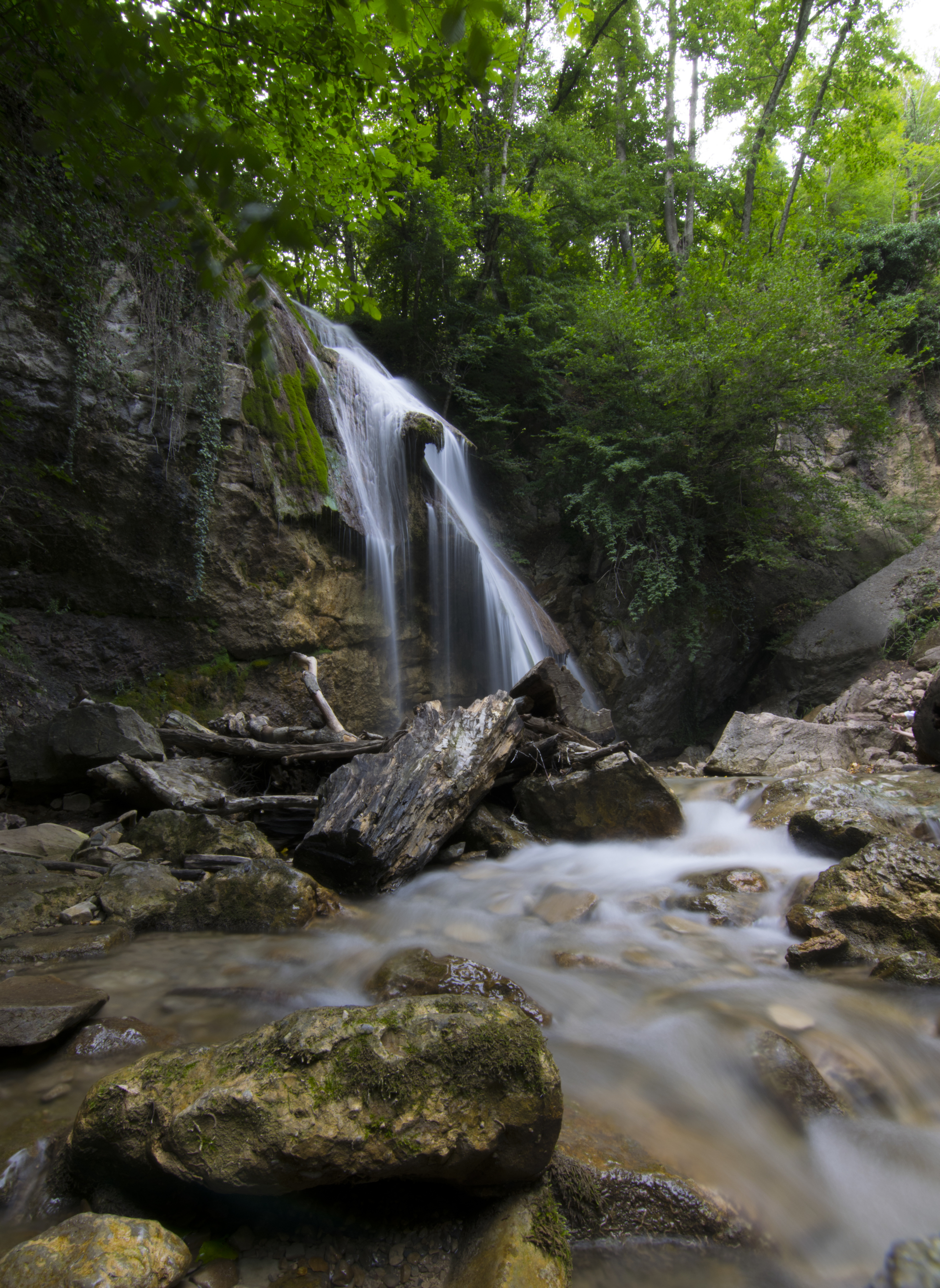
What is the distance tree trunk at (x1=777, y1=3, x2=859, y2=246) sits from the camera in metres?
12.5

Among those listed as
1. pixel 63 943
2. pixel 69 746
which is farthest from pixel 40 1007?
pixel 69 746

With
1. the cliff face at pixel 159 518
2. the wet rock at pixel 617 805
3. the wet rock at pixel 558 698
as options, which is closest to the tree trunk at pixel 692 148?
the cliff face at pixel 159 518

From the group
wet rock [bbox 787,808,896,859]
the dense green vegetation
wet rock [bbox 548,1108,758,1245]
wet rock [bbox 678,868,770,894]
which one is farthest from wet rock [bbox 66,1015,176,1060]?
the dense green vegetation

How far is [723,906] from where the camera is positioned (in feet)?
12.1

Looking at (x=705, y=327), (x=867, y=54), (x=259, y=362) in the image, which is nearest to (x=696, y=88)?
(x=867, y=54)

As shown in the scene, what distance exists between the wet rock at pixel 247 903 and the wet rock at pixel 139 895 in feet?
0.10

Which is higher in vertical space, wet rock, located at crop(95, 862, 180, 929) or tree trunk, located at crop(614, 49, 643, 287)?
tree trunk, located at crop(614, 49, 643, 287)

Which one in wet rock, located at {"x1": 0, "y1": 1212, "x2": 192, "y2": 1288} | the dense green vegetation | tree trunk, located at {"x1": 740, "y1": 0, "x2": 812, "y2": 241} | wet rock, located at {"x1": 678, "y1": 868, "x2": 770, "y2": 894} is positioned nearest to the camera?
wet rock, located at {"x1": 0, "y1": 1212, "x2": 192, "y2": 1288}

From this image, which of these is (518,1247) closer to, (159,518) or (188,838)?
(188,838)

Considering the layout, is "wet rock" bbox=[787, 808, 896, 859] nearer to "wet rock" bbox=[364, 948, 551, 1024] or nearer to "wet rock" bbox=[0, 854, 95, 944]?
"wet rock" bbox=[364, 948, 551, 1024]

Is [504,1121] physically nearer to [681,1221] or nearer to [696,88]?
[681,1221]

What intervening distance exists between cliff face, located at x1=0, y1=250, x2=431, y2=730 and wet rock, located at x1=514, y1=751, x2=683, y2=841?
3.83 m

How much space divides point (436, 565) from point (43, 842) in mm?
6330

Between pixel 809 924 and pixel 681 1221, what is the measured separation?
2.10 meters
